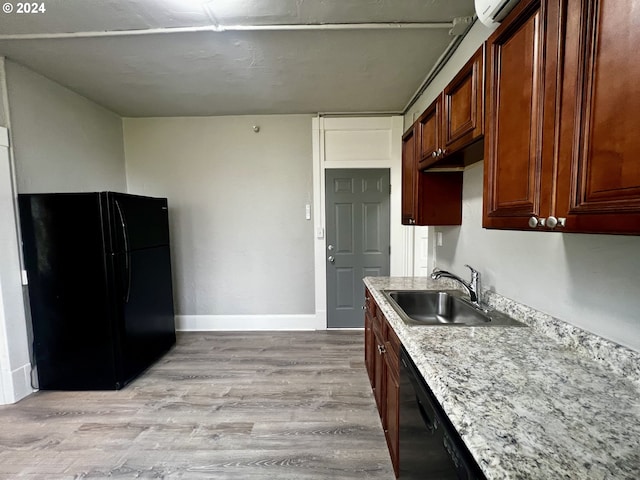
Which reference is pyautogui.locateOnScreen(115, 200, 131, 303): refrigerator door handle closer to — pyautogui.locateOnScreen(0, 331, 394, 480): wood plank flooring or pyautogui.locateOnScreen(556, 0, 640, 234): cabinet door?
pyautogui.locateOnScreen(0, 331, 394, 480): wood plank flooring

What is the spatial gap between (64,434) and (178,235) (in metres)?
2.07

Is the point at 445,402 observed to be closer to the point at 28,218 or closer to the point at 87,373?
the point at 87,373

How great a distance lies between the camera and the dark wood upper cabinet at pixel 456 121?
1174 millimetres

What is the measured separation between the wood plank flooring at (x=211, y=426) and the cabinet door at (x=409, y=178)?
1474mm

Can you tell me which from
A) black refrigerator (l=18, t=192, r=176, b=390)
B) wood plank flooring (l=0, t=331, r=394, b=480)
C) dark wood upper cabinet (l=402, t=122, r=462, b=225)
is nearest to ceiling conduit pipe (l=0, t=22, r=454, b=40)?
dark wood upper cabinet (l=402, t=122, r=462, b=225)

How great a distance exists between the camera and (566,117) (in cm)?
75

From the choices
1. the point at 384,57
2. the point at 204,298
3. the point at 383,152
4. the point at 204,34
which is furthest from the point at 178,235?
the point at 384,57

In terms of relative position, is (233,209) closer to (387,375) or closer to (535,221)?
(387,375)

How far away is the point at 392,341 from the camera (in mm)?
1411

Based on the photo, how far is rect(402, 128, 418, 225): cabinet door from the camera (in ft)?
6.66

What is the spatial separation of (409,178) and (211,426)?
232cm

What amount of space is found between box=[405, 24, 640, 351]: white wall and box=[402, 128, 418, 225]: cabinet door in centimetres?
36

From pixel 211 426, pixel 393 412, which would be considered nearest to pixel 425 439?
pixel 393 412

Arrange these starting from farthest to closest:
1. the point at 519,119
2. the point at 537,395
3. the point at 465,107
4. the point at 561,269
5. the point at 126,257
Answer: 1. the point at 126,257
2. the point at 465,107
3. the point at 561,269
4. the point at 519,119
5. the point at 537,395
